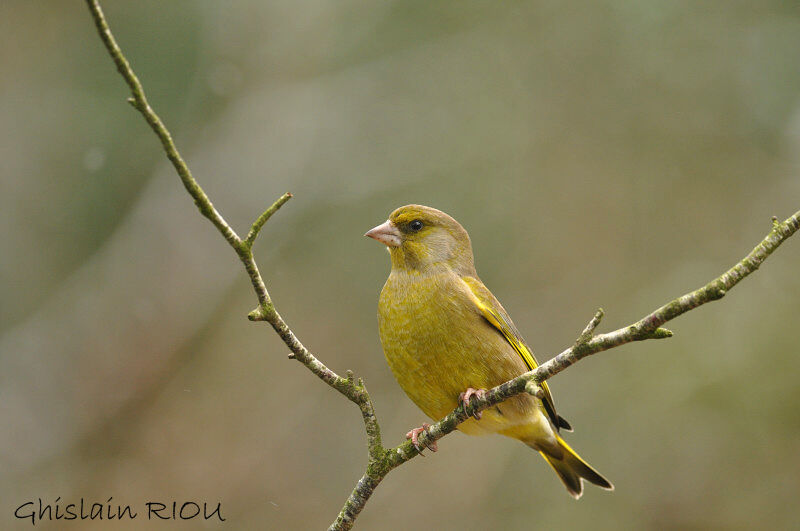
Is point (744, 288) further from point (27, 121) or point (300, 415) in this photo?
point (27, 121)

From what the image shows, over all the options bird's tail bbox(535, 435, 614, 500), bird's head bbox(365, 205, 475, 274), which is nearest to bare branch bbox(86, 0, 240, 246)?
bird's head bbox(365, 205, 475, 274)

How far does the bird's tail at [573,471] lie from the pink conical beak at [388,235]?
177 cm

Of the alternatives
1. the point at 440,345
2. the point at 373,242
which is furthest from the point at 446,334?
the point at 373,242

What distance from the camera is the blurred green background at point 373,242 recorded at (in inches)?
356

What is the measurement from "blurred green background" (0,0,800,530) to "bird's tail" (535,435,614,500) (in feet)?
12.0

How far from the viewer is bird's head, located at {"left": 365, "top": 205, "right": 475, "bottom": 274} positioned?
4.66 metres

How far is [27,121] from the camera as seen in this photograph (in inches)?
484

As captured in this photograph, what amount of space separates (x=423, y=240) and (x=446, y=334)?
77 centimetres

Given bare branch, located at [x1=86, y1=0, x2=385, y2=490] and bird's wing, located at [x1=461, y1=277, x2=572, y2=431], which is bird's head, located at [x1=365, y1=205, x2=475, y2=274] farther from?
bare branch, located at [x1=86, y1=0, x2=385, y2=490]

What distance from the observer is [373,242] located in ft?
37.6

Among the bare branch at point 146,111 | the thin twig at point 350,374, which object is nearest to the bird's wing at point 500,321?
the thin twig at point 350,374

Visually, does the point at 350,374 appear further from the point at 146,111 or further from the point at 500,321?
the point at 500,321

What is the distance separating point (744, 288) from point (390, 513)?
5335mm

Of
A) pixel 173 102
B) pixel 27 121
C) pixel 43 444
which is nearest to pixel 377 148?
pixel 173 102
